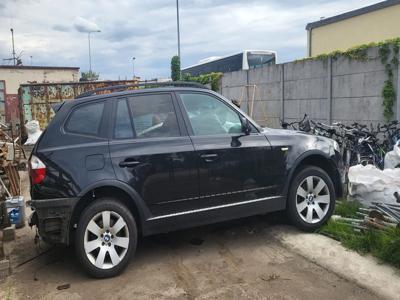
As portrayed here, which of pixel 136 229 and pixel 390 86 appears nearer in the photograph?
pixel 136 229

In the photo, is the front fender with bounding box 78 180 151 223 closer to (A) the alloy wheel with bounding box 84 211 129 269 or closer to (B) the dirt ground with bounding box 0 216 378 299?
(A) the alloy wheel with bounding box 84 211 129 269

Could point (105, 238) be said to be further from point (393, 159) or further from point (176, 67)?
point (176, 67)

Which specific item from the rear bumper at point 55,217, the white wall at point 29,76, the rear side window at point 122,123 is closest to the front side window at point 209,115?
the rear side window at point 122,123

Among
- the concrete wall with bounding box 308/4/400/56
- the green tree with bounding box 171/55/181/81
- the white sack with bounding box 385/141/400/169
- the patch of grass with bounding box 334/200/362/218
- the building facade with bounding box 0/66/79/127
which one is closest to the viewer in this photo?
the patch of grass with bounding box 334/200/362/218

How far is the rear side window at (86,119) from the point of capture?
15.4 ft

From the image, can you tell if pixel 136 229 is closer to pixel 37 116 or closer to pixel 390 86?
pixel 390 86

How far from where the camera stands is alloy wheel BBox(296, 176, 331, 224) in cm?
557

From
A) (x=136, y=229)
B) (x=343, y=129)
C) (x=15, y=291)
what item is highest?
(x=343, y=129)

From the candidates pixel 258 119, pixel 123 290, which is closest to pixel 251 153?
pixel 123 290

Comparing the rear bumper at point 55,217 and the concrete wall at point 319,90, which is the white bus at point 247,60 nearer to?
the concrete wall at point 319,90

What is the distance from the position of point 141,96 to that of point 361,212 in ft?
10.8

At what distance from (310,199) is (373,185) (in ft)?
4.16

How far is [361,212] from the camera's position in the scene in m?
5.86

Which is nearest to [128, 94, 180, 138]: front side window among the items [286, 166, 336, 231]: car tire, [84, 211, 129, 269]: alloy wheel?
[84, 211, 129, 269]: alloy wheel
